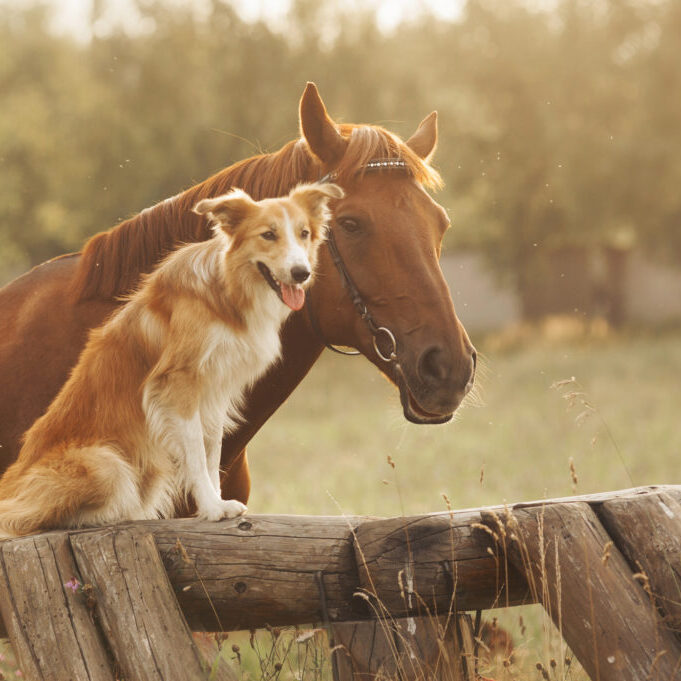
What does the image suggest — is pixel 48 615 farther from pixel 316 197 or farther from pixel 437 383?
pixel 316 197

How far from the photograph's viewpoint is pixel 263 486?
12.4 metres

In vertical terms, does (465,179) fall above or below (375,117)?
below

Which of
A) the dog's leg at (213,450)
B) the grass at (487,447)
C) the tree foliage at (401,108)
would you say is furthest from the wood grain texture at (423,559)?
the tree foliage at (401,108)

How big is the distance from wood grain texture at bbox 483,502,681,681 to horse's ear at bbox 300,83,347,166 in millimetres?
1801

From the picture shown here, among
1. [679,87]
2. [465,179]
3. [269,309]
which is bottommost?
[465,179]

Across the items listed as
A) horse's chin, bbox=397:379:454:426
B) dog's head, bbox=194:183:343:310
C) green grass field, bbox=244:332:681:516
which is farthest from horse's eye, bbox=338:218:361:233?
green grass field, bbox=244:332:681:516

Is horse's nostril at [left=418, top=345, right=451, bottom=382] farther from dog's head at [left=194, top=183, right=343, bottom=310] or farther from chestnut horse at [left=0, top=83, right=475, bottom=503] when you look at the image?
dog's head at [left=194, top=183, right=343, bottom=310]

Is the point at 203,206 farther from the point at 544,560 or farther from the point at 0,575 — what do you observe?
the point at 544,560

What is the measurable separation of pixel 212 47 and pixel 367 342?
71.3 feet

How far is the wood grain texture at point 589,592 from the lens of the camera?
11.7ft

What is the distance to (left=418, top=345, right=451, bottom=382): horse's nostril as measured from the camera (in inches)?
160

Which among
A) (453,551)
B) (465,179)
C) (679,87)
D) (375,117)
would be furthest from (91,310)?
(679,87)

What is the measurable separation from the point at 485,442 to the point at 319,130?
36.0 ft

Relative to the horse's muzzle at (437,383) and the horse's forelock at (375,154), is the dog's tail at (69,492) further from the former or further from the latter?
the horse's forelock at (375,154)
